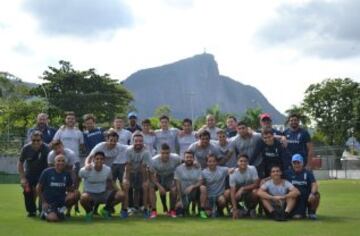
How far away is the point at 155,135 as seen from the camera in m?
12.4

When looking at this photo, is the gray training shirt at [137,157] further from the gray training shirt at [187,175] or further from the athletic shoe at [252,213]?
the athletic shoe at [252,213]

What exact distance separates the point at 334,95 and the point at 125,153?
5567 centimetres

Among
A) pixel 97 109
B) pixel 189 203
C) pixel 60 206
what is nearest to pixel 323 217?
pixel 189 203

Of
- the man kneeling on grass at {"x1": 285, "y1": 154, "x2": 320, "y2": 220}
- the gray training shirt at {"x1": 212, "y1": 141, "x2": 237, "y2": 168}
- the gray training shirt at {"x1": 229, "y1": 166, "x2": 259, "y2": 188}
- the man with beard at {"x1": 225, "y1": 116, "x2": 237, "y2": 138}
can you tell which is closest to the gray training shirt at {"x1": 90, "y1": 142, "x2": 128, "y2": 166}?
the gray training shirt at {"x1": 212, "y1": 141, "x2": 237, "y2": 168}

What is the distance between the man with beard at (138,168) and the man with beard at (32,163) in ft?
5.23

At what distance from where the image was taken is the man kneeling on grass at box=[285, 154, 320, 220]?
10.5 meters

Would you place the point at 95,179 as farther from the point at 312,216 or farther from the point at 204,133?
the point at 312,216

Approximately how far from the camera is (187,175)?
11.1m

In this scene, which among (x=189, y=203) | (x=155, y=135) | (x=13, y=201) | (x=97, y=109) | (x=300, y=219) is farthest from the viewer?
(x=97, y=109)

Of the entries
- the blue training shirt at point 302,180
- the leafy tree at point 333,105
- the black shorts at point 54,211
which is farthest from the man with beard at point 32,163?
the leafy tree at point 333,105

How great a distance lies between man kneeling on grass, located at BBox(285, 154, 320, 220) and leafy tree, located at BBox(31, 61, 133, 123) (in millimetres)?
41091

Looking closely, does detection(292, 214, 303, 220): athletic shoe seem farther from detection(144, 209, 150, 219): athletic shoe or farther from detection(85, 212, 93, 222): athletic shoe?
detection(85, 212, 93, 222): athletic shoe

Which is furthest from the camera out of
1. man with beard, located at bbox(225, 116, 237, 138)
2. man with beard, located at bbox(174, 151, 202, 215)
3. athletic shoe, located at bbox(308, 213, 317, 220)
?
man with beard, located at bbox(225, 116, 237, 138)

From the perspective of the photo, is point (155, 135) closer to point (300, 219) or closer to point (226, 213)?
point (226, 213)
